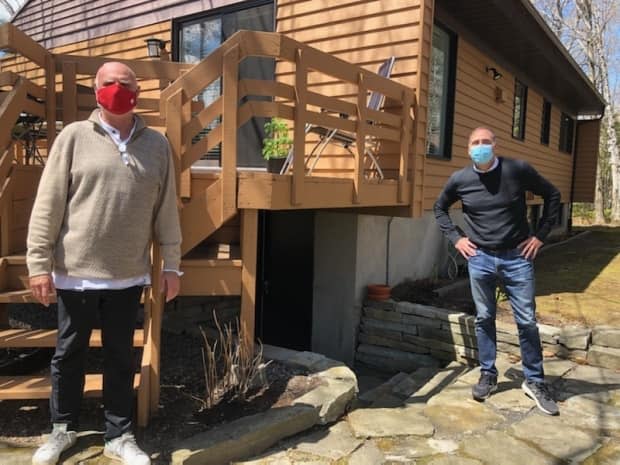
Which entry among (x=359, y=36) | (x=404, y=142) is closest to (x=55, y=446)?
(x=404, y=142)

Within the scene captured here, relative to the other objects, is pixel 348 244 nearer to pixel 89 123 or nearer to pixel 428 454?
pixel 428 454

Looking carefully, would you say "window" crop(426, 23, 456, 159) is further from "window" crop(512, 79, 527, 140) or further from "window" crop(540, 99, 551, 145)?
"window" crop(540, 99, 551, 145)

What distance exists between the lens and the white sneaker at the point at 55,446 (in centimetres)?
230

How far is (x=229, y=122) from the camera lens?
2982 mm

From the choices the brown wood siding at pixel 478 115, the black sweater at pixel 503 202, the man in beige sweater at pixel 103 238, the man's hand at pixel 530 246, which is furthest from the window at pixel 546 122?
the man in beige sweater at pixel 103 238

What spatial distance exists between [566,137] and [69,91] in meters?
13.3

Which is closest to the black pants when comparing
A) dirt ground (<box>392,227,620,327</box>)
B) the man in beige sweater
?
the man in beige sweater

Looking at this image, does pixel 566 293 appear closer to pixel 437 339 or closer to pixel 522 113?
pixel 437 339

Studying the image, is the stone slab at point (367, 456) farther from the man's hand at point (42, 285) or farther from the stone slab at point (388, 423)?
the man's hand at point (42, 285)

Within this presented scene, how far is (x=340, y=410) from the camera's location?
3.15m

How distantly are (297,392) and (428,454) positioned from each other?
81cm

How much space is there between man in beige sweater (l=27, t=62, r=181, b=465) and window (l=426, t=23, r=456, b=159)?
4362mm

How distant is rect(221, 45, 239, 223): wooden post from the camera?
2.97m

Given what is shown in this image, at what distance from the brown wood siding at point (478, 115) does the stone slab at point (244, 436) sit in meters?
3.56
